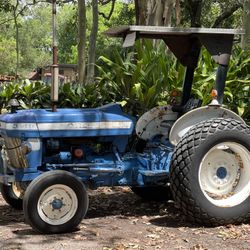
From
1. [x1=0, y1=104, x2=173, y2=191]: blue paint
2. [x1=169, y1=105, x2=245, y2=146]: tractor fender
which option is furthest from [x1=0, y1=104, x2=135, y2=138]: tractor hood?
[x1=169, y1=105, x2=245, y2=146]: tractor fender

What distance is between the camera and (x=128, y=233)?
5590 millimetres

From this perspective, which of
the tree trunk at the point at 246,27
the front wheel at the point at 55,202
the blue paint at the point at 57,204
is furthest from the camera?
the tree trunk at the point at 246,27

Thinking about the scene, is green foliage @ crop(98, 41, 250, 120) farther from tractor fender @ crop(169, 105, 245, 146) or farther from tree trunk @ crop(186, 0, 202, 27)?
tree trunk @ crop(186, 0, 202, 27)

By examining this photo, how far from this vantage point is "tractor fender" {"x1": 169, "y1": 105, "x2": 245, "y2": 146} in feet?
20.1

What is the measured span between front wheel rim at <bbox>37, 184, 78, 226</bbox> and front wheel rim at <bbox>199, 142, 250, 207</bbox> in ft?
4.47

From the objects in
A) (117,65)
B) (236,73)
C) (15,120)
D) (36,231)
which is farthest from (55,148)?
(236,73)

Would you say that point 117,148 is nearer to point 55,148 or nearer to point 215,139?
point 55,148

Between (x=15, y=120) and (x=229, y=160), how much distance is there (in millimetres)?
2296

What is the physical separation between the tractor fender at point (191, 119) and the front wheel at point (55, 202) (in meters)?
1.22

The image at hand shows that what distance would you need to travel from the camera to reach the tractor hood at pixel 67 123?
5789 mm

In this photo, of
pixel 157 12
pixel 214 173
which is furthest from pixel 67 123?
pixel 157 12

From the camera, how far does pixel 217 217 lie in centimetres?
569

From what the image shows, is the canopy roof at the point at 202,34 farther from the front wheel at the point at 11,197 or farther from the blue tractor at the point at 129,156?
the front wheel at the point at 11,197

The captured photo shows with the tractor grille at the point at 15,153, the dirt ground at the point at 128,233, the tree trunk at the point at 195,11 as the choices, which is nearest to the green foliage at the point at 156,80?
the dirt ground at the point at 128,233
